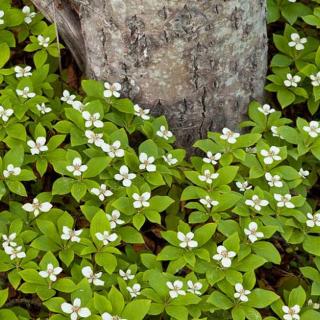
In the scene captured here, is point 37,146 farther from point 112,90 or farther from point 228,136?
point 228,136

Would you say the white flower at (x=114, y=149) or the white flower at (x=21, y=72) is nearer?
the white flower at (x=114, y=149)

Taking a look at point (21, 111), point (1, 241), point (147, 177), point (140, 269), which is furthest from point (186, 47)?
point (1, 241)

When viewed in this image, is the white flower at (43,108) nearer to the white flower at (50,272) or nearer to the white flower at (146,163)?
the white flower at (146,163)

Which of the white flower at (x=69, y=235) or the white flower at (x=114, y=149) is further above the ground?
the white flower at (x=114, y=149)

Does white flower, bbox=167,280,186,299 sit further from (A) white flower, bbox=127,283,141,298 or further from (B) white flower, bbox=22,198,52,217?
(B) white flower, bbox=22,198,52,217

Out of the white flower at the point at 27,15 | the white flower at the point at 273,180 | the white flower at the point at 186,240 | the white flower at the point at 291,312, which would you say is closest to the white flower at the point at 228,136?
the white flower at the point at 273,180

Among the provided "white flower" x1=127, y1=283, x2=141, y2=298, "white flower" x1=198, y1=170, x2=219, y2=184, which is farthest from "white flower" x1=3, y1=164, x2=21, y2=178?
"white flower" x1=198, y1=170, x2=219, y2=184

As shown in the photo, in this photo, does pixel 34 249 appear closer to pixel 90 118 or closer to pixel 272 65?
pixel 90 118

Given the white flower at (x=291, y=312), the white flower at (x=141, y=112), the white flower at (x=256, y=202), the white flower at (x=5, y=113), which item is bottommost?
the white flower at (x=291, y=312)

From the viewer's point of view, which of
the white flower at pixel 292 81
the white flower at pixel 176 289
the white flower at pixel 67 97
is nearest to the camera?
the white flower at pixel 176 289
